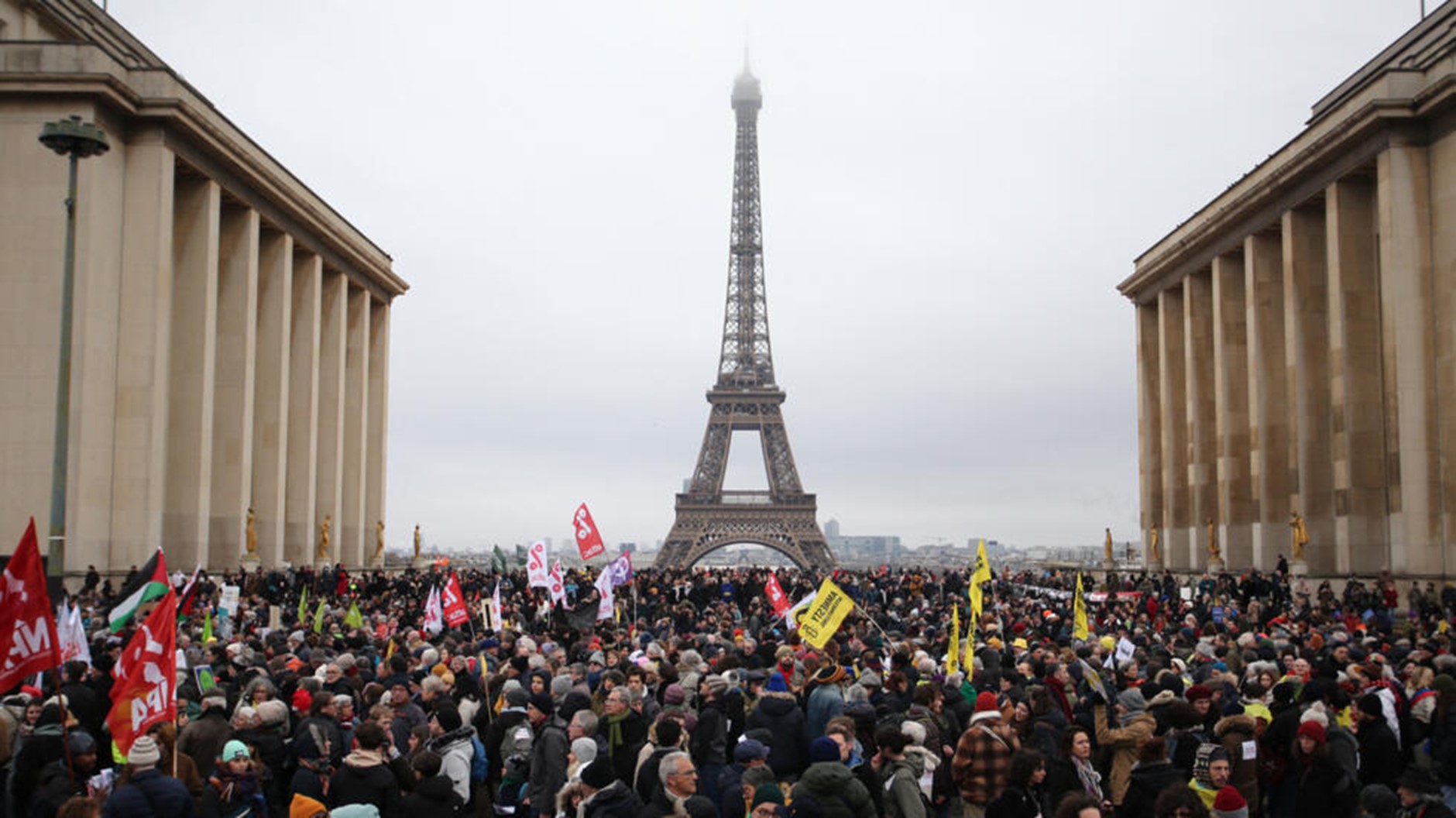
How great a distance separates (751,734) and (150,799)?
387cm

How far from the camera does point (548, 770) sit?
9883 millimetres

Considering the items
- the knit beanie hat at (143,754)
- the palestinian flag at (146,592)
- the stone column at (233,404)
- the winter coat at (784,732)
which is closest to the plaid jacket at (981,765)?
the winter coat at (784,732)

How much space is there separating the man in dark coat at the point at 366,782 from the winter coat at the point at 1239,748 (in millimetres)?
5412

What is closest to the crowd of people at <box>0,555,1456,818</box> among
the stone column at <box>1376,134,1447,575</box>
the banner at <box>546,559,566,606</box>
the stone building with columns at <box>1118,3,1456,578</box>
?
the banner at <box>546,559,566,606</box>

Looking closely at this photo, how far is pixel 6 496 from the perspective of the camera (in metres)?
31.8

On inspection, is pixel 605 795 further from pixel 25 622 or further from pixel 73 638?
pixel 73 638

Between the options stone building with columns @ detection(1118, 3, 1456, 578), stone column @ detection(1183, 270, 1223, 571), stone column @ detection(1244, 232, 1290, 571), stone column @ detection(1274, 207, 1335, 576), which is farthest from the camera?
stone column @ detection(1183, 270, 1223, 571)

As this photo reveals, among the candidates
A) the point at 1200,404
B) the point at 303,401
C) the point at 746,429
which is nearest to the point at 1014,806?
the point at 303,401

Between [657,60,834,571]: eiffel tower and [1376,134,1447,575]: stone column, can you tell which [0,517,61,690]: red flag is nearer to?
[1376,134,1447,575]: stone column

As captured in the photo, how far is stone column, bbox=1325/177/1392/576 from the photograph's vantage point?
3650 centimetres

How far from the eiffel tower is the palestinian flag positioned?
6630 centimetres

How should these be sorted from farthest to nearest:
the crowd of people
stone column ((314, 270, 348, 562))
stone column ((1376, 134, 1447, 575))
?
stone column ((314, 270, 348, 562)) → stone column ((1376, 134, 1447, 575)) → the crowd of people

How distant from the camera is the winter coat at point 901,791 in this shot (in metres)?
8.20

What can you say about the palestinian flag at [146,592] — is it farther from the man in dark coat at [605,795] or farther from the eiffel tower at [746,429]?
the eiffel tower at [746,429]
